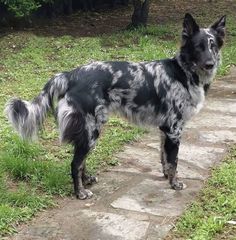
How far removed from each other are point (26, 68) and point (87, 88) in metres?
4.95

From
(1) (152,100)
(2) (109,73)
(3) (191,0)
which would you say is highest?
(2) (109,73)

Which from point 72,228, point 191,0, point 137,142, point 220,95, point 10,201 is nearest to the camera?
point 72,228

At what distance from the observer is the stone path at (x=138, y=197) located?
14.5 ft

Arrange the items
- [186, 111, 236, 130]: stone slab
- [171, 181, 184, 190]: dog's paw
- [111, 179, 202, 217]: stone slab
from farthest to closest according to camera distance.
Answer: [186, 111, 236, 130]: stone slab
[171, 181, 184, 190]: dog's paw
[111, 179, 202, 217]: stone slab

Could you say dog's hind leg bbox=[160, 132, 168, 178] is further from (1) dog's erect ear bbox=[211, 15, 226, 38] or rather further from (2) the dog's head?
(1) dog's erect ear bbox=[211, 15, 226, 38]

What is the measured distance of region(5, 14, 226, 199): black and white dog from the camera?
16.0ft

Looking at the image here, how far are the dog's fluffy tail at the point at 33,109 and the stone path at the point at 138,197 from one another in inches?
30.8

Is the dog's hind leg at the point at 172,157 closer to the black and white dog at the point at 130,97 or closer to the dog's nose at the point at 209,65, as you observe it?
the black and white dog at the point at 130,97

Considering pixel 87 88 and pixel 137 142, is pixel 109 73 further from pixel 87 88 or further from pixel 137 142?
pixel 137 142

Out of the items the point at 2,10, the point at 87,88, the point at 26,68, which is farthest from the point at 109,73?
the point at 2,10

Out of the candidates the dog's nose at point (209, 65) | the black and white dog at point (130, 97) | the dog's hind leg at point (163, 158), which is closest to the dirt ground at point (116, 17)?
the dog's hind leg at point (163, 158)

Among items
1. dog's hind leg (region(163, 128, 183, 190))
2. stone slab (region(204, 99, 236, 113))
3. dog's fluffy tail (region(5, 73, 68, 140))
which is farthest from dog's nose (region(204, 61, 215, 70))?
stone slab (region(204, 99, 236, 113))

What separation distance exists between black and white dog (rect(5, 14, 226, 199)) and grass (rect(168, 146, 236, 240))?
0.38m

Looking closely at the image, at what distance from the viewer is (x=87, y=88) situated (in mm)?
4883
